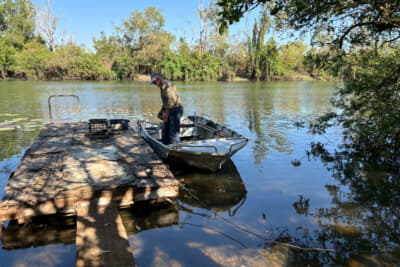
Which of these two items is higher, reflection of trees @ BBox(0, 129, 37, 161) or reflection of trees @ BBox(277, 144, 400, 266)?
reflection of trees @ BBox(0, 129, 37, 161)

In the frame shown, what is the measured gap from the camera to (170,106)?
756cm

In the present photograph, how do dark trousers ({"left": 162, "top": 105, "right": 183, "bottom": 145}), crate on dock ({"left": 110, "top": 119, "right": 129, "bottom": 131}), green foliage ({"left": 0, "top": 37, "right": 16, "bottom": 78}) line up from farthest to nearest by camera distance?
green foliage ({"left": 0, "top": 37, "right": 16, "bottom": 78}), crate on dock ({"left": 110, "top": 119, "right": 129, "bottom": 131}), dark trousers ({"left": 162, "top": 105, "right": 183, "bottom": 145})

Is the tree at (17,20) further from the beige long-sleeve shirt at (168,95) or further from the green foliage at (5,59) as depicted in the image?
the beige long-sleeve shirt at (168,95)

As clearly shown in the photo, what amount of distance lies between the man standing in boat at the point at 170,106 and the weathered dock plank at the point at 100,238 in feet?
11.1

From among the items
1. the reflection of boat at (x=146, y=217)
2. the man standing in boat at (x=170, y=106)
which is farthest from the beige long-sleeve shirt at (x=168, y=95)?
the reflection of boat at (x=146, y=217)

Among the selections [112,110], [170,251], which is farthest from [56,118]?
[170,251]

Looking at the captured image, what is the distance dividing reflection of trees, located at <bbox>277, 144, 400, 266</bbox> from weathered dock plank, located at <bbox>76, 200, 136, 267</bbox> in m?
2.38

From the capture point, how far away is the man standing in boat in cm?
750

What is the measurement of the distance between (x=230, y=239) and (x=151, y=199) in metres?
1.74

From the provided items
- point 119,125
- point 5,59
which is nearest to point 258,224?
point 119,125

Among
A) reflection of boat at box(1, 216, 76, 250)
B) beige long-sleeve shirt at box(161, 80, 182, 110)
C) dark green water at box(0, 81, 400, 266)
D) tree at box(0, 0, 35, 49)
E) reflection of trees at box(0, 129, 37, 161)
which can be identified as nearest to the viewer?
dark green water at box(0, 81, 400, 266)

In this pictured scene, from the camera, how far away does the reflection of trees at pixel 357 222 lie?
155 inches

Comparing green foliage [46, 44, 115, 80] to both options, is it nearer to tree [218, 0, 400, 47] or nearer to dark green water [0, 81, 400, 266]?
dark green water [0, 81, 400, 266]

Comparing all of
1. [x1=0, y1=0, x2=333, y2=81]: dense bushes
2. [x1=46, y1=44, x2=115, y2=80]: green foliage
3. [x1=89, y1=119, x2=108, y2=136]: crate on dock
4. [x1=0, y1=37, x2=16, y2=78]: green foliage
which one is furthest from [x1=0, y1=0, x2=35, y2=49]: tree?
[x1=89, y1=119, x2=108, y2=136]: crate on dock
